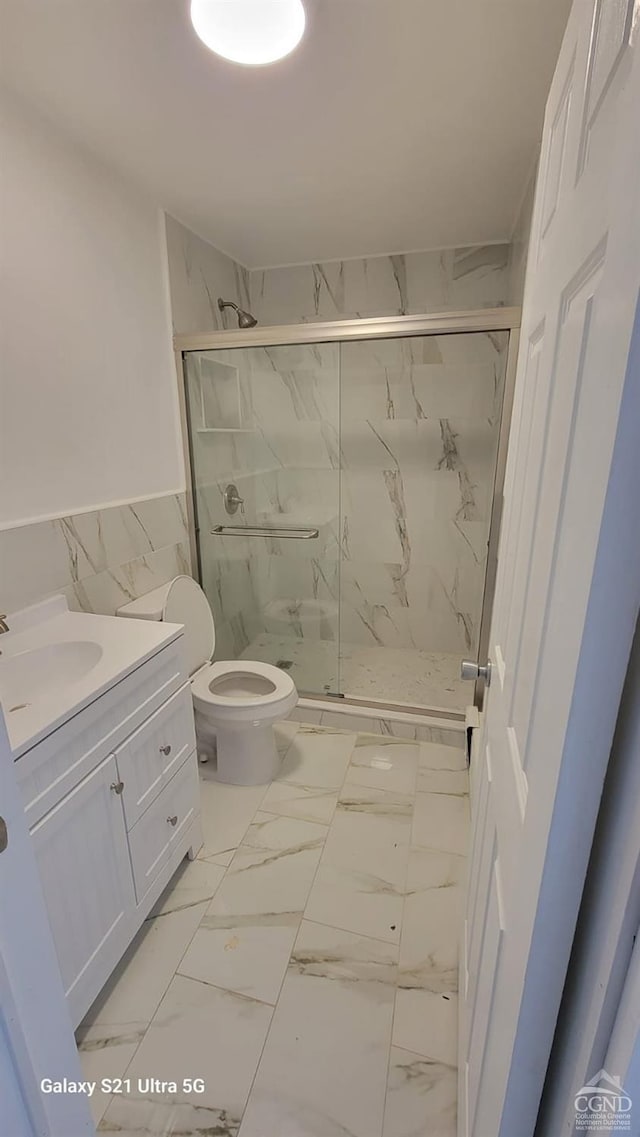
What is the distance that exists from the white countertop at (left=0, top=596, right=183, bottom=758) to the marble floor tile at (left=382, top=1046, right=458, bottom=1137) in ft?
3.71

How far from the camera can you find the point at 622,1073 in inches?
15.4

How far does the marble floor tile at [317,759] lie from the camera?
2.09m

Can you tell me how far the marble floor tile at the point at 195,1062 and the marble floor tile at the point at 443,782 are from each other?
→ 101 cm

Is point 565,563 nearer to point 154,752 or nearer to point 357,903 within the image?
point 154,752

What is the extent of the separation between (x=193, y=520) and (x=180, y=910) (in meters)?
1.61

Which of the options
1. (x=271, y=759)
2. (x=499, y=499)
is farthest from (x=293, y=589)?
(x=499, y=499)

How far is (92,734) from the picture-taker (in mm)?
1175

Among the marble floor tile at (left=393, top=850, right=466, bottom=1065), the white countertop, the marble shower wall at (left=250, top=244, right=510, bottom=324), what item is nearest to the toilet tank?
the white countertop

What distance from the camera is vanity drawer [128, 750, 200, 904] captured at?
1378 mm

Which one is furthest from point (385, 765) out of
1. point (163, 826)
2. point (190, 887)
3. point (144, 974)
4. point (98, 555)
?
point (98, 555)

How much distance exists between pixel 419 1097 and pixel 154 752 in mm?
1025

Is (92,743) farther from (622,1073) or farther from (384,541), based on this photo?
(384,541)

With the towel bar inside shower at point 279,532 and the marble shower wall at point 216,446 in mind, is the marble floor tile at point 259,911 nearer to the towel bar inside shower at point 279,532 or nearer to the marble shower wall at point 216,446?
the marble shower wall at point 216,446

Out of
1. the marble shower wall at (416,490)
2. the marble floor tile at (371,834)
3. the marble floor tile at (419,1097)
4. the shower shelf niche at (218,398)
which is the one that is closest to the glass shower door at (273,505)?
the shower shelf niche at (218,398)
